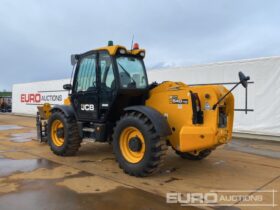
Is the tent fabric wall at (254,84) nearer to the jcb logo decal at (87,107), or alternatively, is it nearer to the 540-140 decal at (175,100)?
the 540-140 decal at (175,100)

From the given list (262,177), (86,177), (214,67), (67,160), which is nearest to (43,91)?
(214,67)

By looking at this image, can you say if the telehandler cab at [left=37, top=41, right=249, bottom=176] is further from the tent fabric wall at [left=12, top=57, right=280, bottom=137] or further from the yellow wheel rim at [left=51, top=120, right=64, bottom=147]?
the tent fabric wall at [left=12, top=57, right=280, bottom=137]

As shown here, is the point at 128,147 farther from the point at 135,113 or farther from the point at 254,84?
the point at 254,84

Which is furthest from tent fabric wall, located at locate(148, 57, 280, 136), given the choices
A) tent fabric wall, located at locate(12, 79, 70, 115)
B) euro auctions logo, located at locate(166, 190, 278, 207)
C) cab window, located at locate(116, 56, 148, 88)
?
tent fabric wall, located at locate(12, 79, 70, 115)

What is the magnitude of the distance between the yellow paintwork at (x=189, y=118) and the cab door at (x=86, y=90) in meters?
1.35

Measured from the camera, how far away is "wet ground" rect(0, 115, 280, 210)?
4.61 metres

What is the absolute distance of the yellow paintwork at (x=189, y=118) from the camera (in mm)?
5453

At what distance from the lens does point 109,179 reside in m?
5.73

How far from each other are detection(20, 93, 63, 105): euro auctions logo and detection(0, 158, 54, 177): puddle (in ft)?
45.4

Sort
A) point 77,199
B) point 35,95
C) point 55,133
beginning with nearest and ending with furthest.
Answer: point 77,199, point 55,133, point 35,95

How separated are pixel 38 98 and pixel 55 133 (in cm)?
1633

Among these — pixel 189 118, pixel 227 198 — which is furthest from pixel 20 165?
pixel 227 198

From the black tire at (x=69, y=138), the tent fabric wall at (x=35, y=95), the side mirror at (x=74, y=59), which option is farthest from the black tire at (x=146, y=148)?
the tent fabric wall at (x=35, y=95)

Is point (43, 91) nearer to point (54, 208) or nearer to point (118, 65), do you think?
point (118, 65)
